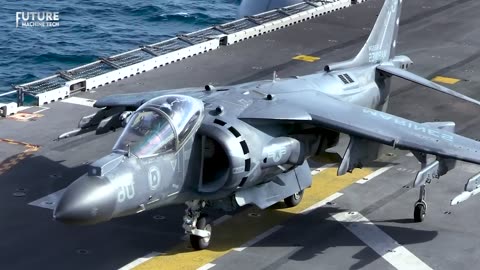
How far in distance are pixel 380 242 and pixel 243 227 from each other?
332 cm

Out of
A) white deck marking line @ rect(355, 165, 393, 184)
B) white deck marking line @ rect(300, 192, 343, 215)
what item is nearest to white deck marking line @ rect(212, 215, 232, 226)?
white deck marking line @ rect(300, 192, 343, 215)

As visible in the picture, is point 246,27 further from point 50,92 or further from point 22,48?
point 22,48

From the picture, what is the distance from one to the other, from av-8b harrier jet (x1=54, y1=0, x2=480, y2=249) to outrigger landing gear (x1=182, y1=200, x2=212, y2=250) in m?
0.02

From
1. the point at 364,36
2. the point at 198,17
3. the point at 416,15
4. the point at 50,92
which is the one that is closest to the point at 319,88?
the point at 50,92

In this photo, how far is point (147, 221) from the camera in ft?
84.8

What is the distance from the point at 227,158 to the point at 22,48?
3981 centimetres

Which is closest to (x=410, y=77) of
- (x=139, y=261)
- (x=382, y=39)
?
(x=382, y=39)

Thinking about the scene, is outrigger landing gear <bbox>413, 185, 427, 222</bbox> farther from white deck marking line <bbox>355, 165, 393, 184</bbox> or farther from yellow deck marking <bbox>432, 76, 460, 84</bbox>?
yellow deck marking <bbox>432, 76, 460, 84</bbox>

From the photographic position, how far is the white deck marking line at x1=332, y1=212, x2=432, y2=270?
23.6 m

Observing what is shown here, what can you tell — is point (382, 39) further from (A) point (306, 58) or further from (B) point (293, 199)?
(A) point (306, 58)

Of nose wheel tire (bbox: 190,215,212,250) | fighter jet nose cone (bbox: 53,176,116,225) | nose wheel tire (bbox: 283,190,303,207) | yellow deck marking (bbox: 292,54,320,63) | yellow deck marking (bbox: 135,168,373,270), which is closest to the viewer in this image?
fighter jet nose cone (bbox: 53,176,116,225)

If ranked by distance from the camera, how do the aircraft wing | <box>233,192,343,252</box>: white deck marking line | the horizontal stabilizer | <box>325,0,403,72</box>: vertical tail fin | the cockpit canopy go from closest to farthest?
the cockpit canopy → the aircraft wing → <box>233,192,343,252</box>: white deck marking line → the horizontal stabilizer → <box>325,0,403,72</box>: vertical tail fin

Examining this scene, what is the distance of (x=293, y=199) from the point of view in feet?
87.5

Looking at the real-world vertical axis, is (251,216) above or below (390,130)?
below
